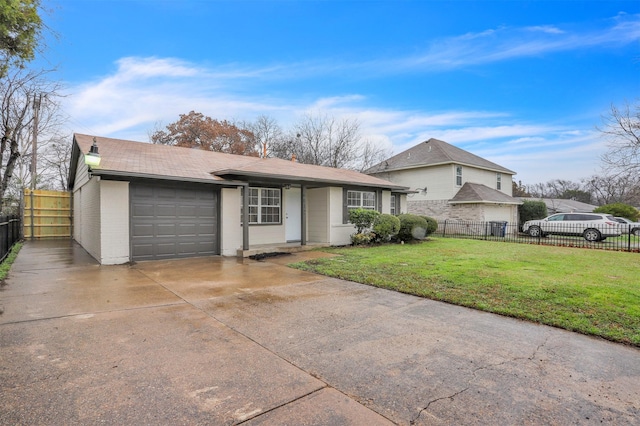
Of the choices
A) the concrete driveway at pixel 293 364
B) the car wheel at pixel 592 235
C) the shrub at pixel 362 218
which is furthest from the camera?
the car wheel at pixel 592 235

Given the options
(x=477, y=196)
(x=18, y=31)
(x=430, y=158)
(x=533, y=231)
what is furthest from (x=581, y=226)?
(x=18, y=31)

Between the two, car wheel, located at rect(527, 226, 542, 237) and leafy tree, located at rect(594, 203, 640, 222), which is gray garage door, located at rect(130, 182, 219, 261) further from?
leafy tree, located at rect(594, 203, 640, 222)

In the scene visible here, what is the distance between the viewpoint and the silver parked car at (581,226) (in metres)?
16.9

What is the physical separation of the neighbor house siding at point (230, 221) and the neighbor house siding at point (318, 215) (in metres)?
3.51

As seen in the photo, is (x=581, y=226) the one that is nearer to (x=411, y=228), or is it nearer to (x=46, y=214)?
(x=411, y=228)

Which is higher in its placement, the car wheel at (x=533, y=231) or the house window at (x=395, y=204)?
the house window at (x=395, y=204)

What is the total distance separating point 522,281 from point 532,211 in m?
20.0

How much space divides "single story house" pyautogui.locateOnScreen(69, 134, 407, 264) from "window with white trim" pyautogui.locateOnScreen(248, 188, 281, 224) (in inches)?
1.4

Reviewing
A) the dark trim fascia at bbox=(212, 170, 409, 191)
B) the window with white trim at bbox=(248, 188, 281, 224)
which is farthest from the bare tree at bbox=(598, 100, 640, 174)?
the window with white trim at bbox=(248, 188, 281, 224)

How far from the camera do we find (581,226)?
17750mm

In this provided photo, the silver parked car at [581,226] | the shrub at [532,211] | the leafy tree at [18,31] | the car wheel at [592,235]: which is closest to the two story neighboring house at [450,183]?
the shrub at [532,211]

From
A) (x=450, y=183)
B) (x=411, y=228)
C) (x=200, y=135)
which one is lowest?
(x=411, y=228)

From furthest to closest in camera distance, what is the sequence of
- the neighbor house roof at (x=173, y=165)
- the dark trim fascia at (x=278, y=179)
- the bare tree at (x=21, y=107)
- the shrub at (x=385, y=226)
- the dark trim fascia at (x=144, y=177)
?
the shrub at (x=385, y=226) < the bare tree at (x=21, y=107) < the dark trim fascia at (x=278, y=179) < the neighbor house roof at (x=173, y=165) < the dark trim fascia at (x=144, y=177)

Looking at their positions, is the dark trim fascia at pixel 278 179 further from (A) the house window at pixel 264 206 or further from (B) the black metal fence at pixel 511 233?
(B) the black metal fence at pixel 511 233
